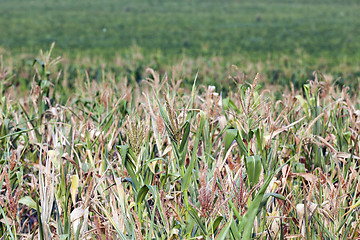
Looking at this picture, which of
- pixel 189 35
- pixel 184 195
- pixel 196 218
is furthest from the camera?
pixel 189 35

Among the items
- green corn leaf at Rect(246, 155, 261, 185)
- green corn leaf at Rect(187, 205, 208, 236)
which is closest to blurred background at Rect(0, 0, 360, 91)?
green corn leaf at Rect(246, 155, 261, 185)

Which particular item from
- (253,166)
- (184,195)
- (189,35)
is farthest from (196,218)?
(189,35)

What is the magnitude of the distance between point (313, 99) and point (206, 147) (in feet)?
3.32

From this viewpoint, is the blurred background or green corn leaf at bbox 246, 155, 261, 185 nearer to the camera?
green corn leaf at bbox 246, 155, 261, 185

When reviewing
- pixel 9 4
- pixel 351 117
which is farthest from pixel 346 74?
pixel 9 4

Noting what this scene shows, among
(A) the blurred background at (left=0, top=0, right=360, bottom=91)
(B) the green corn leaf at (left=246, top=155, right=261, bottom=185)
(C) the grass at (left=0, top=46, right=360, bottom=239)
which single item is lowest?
(A) the blurred background at (left=0, top=0, right=360, bottom=91)

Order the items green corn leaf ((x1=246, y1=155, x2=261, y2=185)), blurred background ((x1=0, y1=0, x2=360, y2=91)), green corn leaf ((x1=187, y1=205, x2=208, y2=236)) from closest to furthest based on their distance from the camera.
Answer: green corn leaf ((x1=187, y1=205, x2=208, y2=236)) < green corn leaf ((x1=246, y1=155, x2=261, y2=185)) < blurred background ((x1=0, y1=0, x2=360, y2=91))

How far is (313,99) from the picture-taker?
2.82 meters

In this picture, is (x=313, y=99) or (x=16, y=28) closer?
(x=313, y=99)

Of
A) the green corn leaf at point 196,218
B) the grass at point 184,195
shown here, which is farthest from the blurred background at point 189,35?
the green corn leaf at point 196,218

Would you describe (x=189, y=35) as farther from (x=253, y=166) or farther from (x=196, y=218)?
A: (x=196, y=218)

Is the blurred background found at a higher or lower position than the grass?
lower

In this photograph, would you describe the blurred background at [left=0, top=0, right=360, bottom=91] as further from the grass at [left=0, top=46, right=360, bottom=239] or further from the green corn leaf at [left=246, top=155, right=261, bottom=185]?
the green corn leaf at [left=246, top=155, right=261, bottom=185]

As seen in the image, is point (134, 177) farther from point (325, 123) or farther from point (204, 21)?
point (204, 21)
